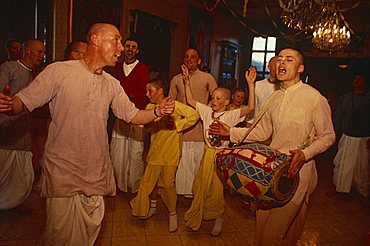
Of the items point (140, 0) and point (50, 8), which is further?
point (140, 0)

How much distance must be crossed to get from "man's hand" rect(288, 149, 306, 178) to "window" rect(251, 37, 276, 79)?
509 inches

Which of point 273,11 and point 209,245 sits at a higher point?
point 273,11

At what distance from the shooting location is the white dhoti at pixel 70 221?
2.39 metres

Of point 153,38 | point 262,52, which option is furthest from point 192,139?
point 262,52

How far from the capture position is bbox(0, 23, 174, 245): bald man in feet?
7.69

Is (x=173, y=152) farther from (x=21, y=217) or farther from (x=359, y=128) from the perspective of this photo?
(x=359, y=128)

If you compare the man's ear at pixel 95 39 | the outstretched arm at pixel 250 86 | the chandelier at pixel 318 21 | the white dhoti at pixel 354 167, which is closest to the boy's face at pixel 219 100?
the outstretched arm at pixel 250 86

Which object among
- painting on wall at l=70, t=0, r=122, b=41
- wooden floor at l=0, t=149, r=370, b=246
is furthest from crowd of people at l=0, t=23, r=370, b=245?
painting on wall at l=70, t=0, r=122, b=41

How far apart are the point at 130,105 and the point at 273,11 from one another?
33.4 ft

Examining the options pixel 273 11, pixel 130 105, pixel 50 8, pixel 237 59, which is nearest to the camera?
pixel 130 105

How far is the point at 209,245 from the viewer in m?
3.56

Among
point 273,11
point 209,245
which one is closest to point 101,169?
point 209,245

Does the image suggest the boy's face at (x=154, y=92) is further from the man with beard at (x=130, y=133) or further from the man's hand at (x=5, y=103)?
the man's hand at (x=5, y=103)

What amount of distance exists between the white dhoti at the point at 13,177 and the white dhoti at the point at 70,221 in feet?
5.09
